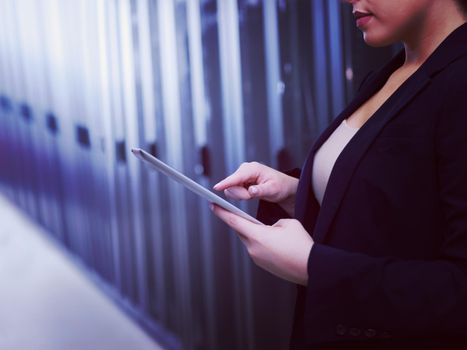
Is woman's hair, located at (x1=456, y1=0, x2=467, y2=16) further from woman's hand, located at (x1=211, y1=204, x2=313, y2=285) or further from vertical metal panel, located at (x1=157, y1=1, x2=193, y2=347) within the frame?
vertical metal panel, located at (x1=157, y1=1, x2=193, y2=347)

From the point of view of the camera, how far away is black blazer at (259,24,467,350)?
0.80m

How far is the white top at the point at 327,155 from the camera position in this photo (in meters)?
1.04

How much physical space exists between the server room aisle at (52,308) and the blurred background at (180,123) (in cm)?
13

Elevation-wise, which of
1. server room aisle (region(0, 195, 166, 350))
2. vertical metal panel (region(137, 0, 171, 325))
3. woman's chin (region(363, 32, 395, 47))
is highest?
woman's chin (region(363, 32, 395, 47))

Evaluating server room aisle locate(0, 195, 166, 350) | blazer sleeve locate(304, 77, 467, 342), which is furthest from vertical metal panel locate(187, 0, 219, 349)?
blazer sleeve locate(304, 77, 467, 342)

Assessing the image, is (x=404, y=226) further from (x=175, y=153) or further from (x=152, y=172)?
(x=152, y=172)

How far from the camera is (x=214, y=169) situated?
254 centimetres

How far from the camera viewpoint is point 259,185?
1.17 metres

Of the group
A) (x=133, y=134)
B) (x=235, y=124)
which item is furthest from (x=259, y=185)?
(x=133, y=134)

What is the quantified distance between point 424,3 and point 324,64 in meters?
0.92

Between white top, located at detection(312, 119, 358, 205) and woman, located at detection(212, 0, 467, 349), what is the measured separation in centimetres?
9

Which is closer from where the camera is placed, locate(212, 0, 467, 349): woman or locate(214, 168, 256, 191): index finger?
locate(212, 0, 467, 349): woman

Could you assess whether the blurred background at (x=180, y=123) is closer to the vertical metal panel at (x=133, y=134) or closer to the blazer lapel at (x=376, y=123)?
the vertical metal panel at (x=133, y=134)

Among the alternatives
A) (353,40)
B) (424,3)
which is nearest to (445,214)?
(424,3)
